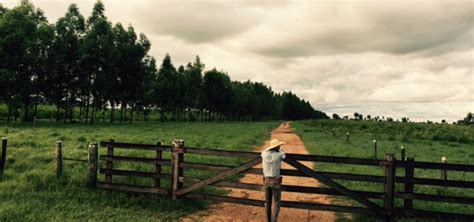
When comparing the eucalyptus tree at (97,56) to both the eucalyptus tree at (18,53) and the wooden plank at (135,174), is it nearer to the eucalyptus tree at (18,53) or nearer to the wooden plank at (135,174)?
the eucalyptus tree at (18,53)

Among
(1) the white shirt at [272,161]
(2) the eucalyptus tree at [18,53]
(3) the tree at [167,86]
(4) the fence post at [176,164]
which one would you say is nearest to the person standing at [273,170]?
(1) the white shirt at [272,161]

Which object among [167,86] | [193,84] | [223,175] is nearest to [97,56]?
[167,86]

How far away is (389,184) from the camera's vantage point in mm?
8750

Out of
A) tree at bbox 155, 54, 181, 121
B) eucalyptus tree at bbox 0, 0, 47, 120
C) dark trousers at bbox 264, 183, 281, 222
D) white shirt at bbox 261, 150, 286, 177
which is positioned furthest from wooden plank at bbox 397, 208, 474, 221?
tree at bbox 155, 54, 181, 121

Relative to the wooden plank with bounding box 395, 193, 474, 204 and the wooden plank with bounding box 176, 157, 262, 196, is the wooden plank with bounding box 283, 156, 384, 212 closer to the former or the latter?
the wooden plank with bounding box 395, 193, 474, 204

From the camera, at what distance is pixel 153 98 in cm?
6191

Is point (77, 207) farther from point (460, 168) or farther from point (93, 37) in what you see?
point (93, 37)

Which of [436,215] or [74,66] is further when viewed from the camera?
[74,66]

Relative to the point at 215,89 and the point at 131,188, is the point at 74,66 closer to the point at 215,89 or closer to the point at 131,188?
the point at 215,89

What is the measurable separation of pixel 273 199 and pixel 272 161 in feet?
3.15

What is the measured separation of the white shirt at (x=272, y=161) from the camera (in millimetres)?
8039

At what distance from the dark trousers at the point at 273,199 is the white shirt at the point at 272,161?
10.8 inches

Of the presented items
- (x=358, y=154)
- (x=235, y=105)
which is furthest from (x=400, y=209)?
(x=235, y=105)

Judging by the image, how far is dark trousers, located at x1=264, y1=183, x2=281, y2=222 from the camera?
26.7 feet
